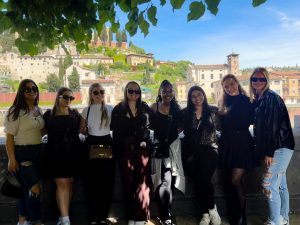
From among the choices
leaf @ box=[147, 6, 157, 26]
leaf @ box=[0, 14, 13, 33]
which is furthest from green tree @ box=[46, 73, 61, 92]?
leaf @ box=[147, 6, 157, 26]

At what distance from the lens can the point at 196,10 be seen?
233 cm

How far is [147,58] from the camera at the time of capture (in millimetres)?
126750

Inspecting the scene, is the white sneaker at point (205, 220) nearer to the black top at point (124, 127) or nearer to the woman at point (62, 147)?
the black top at point (124, 127)

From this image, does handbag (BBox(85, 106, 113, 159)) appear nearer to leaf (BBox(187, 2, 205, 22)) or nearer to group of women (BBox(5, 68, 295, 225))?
group of women (BBox(5, 68, 295, 225))

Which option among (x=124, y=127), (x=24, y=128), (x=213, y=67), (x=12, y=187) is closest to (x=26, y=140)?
(x=24, y=128)

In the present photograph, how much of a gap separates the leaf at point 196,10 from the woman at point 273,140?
164cm

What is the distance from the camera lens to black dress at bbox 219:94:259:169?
3.77m

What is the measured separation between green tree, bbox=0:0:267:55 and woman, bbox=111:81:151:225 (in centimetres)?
99

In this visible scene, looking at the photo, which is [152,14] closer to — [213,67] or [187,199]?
[187,199]

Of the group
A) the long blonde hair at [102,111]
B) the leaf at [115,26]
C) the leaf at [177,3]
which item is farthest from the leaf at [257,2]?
the long blonde hair at [102,111]

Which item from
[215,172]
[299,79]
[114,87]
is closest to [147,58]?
[114,87]

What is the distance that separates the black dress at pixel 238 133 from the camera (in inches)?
148

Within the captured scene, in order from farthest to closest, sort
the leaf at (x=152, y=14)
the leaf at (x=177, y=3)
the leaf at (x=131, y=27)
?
the leaf at (x=131, y=27) < the leaf at (x=152, y=14) < the leaf at (x=177, y=3)

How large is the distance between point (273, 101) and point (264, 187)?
91 centimetres
